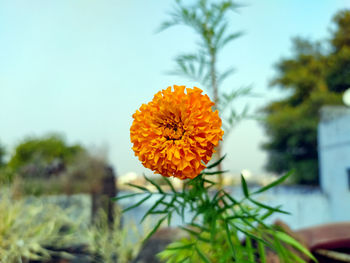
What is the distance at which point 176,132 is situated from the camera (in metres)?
0.70

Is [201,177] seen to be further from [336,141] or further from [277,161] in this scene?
[277,161]

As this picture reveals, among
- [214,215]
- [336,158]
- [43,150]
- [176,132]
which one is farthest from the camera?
[43,150]

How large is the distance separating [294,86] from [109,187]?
10408 mm

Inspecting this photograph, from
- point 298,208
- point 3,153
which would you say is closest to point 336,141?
point 298,208

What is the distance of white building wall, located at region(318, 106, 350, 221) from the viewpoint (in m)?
5.78

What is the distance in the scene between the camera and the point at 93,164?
676 centimetres

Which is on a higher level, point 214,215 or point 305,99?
point 305,99

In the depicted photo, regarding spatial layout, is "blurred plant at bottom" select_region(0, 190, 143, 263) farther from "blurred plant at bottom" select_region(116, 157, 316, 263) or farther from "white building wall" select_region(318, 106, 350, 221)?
"white building wall" select_region(318, 106, 350, 221)

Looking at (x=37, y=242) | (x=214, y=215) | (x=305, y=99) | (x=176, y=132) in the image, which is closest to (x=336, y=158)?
(x=37, y=242)

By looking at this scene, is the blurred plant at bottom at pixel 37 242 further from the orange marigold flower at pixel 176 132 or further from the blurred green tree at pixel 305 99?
the blurred green tree at pixel 305 99

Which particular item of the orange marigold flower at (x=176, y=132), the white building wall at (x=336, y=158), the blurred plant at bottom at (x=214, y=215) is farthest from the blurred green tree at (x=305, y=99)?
the orange marigold flower at (x=176, y=132)

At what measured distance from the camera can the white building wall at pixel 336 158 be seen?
228 inches

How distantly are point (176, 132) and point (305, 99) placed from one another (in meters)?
12.8

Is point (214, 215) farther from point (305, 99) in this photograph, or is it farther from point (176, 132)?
point (305, 99)
